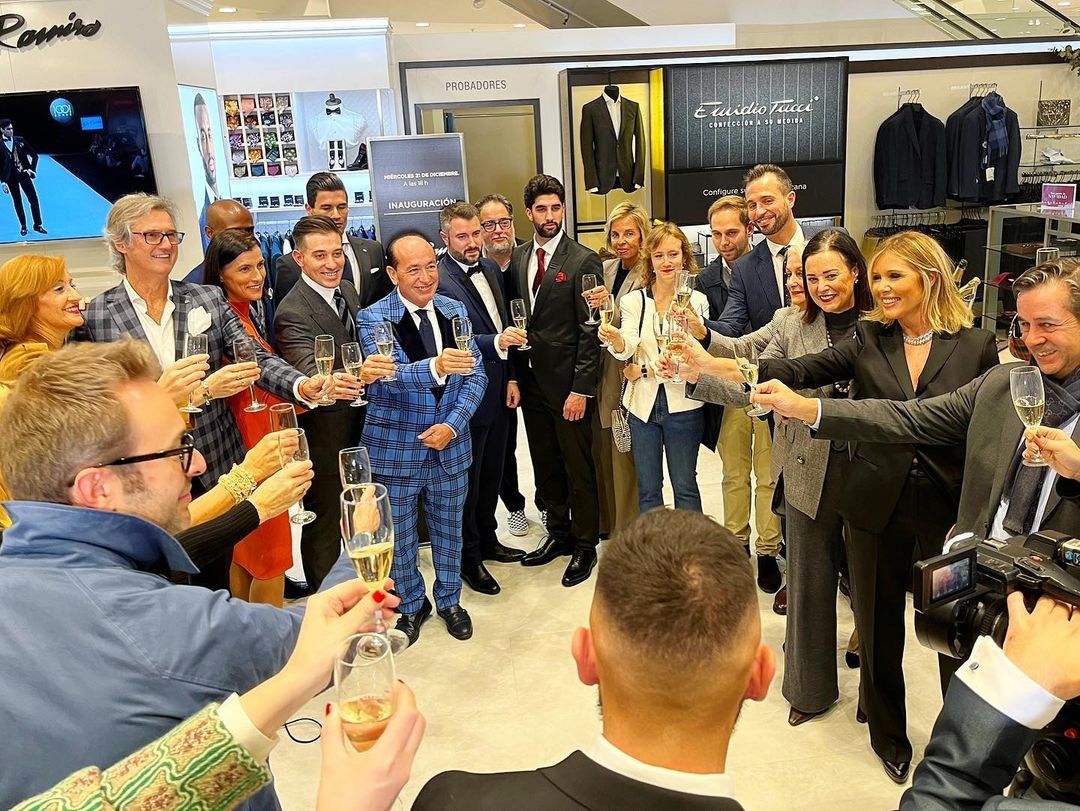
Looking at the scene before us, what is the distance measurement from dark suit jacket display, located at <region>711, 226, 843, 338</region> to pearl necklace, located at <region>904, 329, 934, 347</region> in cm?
126

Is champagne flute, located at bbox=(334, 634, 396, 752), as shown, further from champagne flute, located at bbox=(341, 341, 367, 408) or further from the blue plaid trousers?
the blue plaid trousers

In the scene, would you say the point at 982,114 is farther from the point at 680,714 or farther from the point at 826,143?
the point at 680,714

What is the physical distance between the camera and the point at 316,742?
131 inches

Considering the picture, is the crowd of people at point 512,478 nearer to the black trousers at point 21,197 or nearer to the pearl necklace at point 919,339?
the pearl necklace at point 919,339

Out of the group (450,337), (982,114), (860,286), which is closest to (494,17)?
(982,114)

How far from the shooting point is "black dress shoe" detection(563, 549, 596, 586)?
450 centimetres

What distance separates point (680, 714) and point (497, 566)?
3.72 meters

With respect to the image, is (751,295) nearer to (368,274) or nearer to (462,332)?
A: (462,332)

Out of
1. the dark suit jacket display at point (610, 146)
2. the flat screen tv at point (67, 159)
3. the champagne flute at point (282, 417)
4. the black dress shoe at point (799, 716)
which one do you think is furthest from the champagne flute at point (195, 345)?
the dark suit jacket display at point (610, 146)

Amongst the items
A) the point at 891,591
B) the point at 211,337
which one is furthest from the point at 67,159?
the point at 891,591

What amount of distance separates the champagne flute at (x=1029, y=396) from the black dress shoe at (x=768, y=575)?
2.26 metres

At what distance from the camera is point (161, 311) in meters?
3.34

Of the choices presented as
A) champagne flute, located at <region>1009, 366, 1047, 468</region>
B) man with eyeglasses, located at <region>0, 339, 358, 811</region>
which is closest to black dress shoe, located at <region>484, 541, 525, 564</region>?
champagne flute, located at <region>1009, 366, 1047, 468</region>

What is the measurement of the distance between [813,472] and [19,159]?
6.30m
